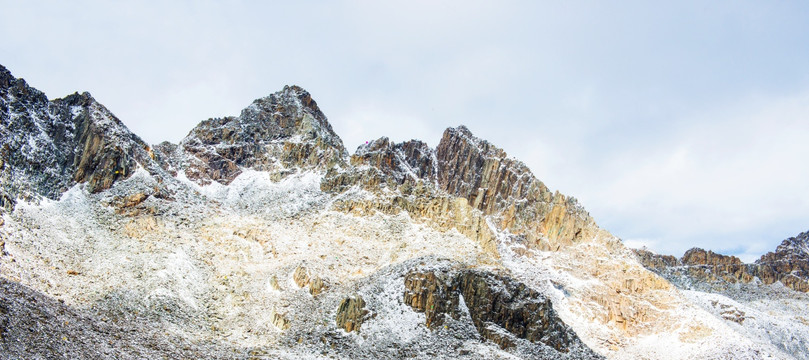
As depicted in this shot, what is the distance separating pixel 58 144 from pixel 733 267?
A: 15746 centimetres

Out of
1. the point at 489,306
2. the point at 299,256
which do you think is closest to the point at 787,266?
the point at 489,306

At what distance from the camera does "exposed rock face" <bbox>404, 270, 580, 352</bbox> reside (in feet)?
191

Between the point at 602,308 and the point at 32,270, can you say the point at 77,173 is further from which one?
the point at 602,308

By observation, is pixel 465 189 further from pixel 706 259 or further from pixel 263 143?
pixel 706 259

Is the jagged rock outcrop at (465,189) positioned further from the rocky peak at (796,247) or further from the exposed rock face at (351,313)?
the rocky peak at (796,247)

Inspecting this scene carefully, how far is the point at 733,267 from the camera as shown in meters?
140

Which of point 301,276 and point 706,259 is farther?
point 706,259

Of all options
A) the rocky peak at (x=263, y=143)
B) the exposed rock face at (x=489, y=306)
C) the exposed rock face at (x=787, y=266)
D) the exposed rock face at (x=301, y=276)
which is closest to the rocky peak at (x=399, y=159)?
the rocky peak at (x=263, y=143)

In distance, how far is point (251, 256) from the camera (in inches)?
2714

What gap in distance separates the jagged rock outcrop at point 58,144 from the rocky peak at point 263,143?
11.9m

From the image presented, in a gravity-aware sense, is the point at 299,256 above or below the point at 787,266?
below

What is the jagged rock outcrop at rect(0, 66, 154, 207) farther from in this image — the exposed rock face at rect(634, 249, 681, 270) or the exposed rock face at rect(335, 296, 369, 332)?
the exposed rock face at rect(634, 249, 681, 270)

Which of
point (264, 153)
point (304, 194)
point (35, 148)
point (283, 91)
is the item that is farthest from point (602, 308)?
point (35, 148)

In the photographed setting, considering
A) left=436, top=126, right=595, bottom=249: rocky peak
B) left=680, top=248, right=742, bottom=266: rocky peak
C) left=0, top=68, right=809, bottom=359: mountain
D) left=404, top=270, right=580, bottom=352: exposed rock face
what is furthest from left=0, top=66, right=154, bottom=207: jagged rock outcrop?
left=680, top=248, right=742, bottom=266: rocky peak
